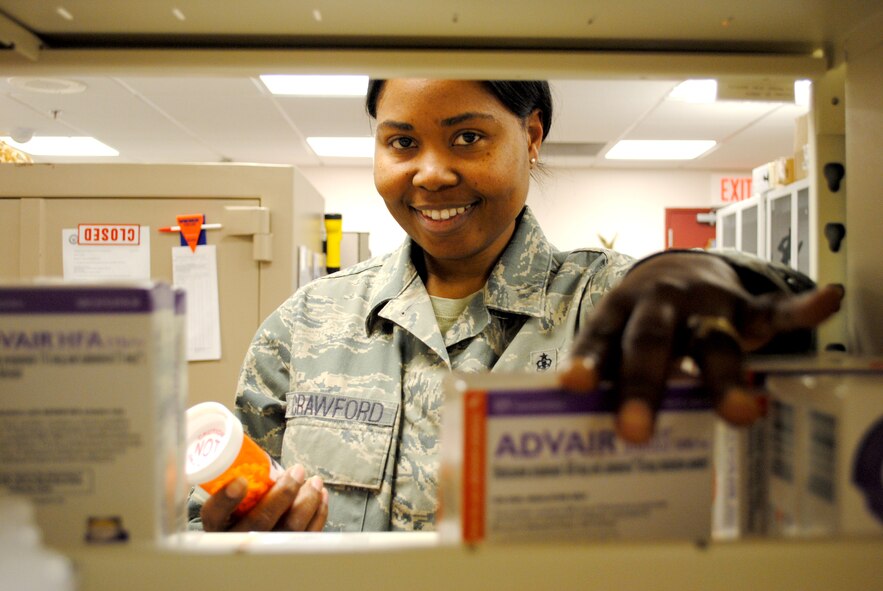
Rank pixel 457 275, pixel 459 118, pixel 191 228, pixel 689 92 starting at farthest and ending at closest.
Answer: pixel 689 92 < pixel 191 228 < pixel 457 275 < pixel 459 118

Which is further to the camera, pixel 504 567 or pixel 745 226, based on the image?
pixel 745 226

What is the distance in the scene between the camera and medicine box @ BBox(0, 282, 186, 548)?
393 millimetres

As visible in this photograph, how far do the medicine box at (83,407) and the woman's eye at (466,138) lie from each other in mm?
738

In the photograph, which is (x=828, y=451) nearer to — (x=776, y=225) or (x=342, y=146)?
(x=776, y=225)

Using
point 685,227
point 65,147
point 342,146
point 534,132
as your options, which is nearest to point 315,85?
point 342,146

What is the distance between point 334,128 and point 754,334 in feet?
15.9

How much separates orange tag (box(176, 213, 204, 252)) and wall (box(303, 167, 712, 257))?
197 inches

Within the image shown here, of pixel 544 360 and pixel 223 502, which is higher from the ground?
pixel 544 360

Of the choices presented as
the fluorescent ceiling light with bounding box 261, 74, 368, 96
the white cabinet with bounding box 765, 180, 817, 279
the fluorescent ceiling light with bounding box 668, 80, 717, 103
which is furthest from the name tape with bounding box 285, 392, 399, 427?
the fluorescent ceiling light with bounding box 668, 80, 717, 103

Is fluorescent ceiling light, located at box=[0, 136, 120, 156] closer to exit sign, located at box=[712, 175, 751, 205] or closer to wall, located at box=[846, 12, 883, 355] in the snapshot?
wall, located at box=[846, 12, 883, 355]

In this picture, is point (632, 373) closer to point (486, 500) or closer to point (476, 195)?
point (486, 500)

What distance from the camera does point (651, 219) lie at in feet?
21.6

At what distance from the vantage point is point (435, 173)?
3.42ft

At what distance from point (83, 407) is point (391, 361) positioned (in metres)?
0.73
